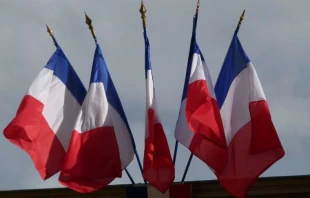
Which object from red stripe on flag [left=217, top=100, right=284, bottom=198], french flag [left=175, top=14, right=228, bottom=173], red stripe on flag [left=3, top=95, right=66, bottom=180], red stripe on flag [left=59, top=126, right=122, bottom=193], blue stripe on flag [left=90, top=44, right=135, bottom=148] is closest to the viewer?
red stripe on flag [left=217, top=100, right=284, bottom=198]

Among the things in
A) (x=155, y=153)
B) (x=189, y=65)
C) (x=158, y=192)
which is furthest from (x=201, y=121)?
(x=158, y=192)

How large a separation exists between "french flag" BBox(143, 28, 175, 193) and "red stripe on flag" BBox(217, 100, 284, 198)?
3.53 ft

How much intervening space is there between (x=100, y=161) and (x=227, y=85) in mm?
3259

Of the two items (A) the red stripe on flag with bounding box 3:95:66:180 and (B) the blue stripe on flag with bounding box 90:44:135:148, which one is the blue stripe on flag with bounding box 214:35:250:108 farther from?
(A) the red stripe on flag with bounding box 3:95:66:180

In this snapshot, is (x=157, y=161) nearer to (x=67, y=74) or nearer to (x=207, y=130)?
(x=207, y=130)

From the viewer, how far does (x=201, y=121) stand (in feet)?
52.2

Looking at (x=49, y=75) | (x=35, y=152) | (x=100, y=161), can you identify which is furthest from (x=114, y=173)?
(x=49, y=75)

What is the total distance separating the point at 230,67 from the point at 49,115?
13.6 ft

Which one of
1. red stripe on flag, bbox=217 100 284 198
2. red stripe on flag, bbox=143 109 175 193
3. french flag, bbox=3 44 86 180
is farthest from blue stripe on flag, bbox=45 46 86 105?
red stripe on flag, bbox=217 100 284 198

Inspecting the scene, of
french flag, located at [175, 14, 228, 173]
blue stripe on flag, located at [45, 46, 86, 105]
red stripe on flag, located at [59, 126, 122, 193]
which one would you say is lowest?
red stripe on flag, located at [59, 126, 122, 193]

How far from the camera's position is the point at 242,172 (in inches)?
618

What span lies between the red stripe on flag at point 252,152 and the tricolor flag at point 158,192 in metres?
1.93

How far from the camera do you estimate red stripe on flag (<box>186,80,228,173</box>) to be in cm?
1565

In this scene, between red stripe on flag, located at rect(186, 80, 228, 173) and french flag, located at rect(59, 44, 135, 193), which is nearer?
red stripe on flag, located at rect(186, 80, 228, 173)
